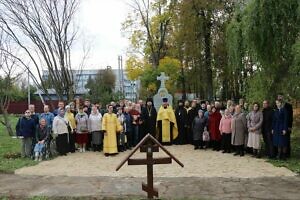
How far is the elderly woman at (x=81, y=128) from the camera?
55.5ft

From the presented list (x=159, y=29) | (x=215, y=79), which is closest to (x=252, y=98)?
(x=215, y=79)

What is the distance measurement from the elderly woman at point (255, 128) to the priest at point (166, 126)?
4.78 metres

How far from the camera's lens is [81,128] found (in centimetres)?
1688

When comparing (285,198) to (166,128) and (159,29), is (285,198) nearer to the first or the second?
(166,128)

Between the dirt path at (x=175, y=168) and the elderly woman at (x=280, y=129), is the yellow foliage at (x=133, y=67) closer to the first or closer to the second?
the dirt path at (x=175, y=168)

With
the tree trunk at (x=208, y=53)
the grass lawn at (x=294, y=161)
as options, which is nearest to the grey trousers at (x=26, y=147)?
the grass lawn at (x=294, y=161)

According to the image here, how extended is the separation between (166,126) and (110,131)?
3513 mm

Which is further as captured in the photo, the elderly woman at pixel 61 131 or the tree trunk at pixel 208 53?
the tree trunk at pixel 208 53

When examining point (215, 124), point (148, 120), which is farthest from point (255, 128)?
point (148, 120)

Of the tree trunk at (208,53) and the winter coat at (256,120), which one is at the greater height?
the tree trunk at (208,53)

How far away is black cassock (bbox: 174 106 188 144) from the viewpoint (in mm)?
19375

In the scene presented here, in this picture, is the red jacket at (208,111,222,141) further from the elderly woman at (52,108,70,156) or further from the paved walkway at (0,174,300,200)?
the paved walkway at (0,174,300,200)

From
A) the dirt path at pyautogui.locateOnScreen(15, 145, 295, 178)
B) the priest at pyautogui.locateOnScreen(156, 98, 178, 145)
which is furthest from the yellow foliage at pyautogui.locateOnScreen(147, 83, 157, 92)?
the dirt path at pyautogui.locateOnScreen(15, 145, 295, 178)

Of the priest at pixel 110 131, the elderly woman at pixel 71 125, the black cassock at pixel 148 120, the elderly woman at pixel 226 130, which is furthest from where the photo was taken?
the black cassock at pixel 148 120
